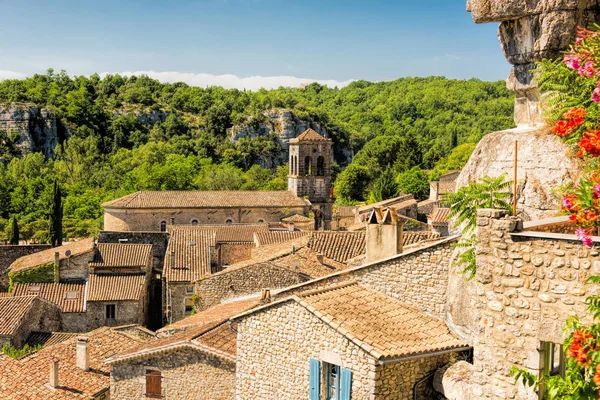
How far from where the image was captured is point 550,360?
228 inches

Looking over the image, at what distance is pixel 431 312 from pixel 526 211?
2667 millimetres

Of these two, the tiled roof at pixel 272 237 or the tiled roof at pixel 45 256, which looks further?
the tiled roof at pixel 272 237

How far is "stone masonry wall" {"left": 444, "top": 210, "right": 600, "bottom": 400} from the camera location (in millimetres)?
5250

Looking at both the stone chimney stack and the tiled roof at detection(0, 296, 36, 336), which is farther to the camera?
the tiled roof at detection(0, 296, 36, 336)

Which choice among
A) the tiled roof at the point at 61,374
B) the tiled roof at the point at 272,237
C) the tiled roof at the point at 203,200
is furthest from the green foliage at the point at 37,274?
the tiled roof at the point at 203,200

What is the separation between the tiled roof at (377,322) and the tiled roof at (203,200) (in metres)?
36.7

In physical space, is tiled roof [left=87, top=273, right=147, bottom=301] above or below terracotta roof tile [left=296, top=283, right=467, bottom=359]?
below

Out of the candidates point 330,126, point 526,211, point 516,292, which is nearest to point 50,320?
point 526,211

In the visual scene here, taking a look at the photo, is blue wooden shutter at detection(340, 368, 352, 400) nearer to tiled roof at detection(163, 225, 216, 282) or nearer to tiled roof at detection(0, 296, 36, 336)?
tiled roof at detection(0, 296, 36, 336)

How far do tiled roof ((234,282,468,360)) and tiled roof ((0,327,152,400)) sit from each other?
7.03 metres

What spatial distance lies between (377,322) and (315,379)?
3.77 feet

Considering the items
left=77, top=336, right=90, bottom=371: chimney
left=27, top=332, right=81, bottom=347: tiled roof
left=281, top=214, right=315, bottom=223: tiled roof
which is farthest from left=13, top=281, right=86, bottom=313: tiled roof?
left=281, top=214, right=315, bottom=223: tiled roof

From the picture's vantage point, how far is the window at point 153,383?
46.4ft

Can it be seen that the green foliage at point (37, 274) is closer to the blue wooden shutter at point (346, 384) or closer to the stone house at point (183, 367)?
the stone house at point (183, 367)
